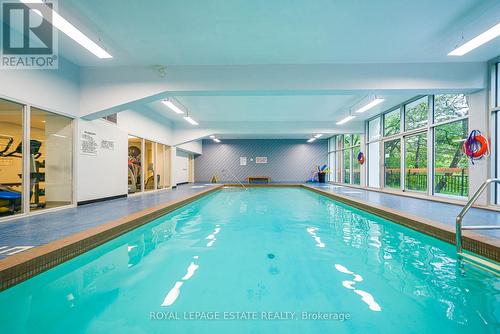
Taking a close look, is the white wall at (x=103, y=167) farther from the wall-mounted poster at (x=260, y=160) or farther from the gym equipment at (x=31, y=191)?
the wall-mounted poster at (x=260, y=160)

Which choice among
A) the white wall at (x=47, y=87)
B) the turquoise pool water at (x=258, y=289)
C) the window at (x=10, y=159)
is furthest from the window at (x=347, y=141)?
the window at (x=10, y=159)

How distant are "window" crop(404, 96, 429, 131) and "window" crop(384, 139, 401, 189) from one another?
0.78m

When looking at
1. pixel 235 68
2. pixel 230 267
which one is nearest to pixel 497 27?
pixel 235 68

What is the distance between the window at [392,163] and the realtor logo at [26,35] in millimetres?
9103

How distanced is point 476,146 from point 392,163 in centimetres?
373

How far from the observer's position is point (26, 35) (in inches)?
138

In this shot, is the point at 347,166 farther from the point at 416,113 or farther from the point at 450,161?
the point at 450,161

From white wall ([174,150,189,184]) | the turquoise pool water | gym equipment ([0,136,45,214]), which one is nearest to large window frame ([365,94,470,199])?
the turquoise pool water

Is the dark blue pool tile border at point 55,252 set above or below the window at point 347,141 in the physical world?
below

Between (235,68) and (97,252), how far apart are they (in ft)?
12.8

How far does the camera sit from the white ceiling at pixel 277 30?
9.82 feet

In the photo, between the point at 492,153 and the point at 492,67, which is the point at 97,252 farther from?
the point at 492,67

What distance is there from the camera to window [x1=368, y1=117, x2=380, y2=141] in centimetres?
891

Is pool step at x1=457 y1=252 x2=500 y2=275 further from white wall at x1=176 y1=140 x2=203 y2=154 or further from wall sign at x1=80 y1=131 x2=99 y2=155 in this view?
white wall at x1=176 y1=140 x2=203 y2=154
